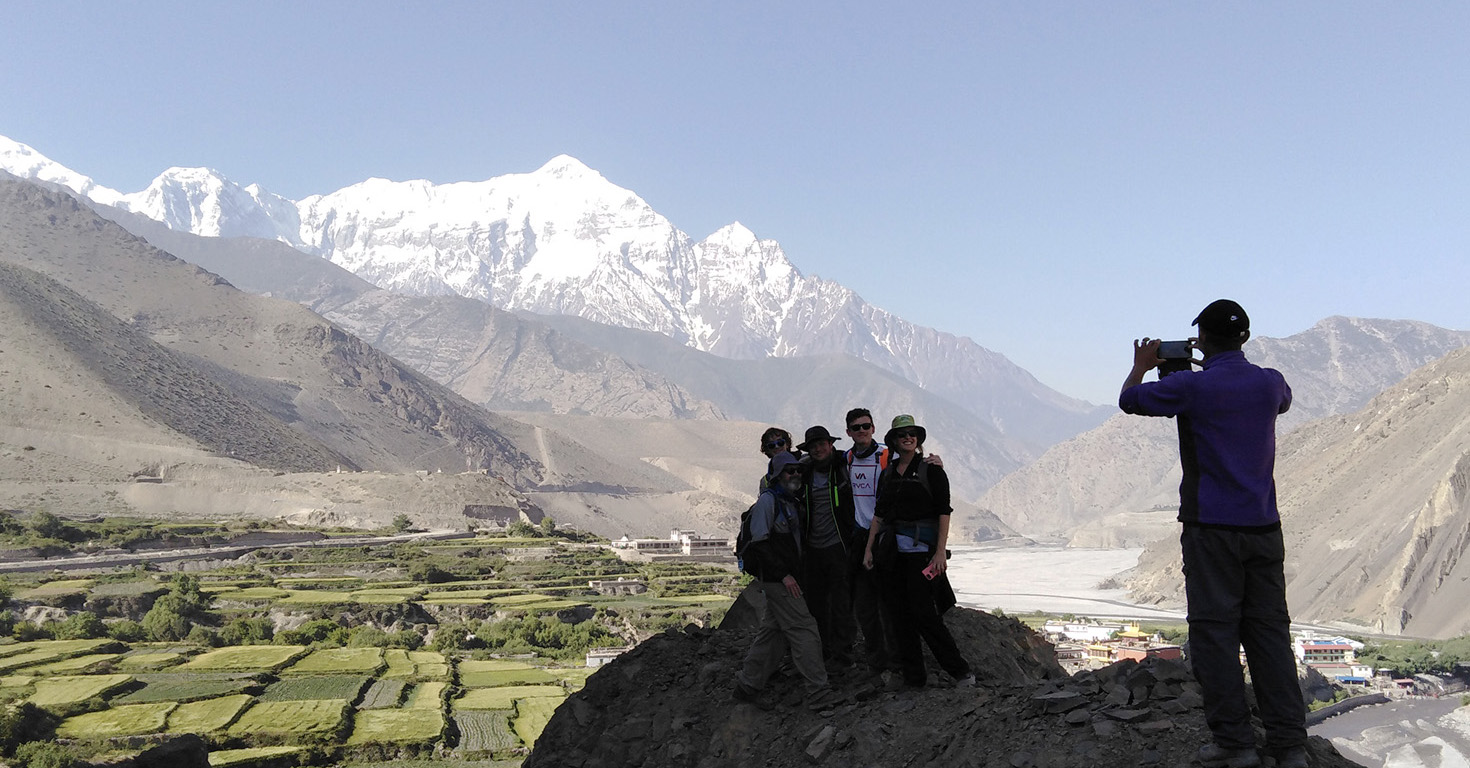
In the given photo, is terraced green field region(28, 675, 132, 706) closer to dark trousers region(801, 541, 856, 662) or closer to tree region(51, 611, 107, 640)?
tree region(51, 611, 107, 640)

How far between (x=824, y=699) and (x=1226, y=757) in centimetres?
363

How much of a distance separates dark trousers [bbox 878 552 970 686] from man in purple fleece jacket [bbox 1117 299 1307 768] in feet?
8.78

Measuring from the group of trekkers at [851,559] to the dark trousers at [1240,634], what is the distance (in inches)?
101

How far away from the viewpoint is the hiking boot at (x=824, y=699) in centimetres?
858

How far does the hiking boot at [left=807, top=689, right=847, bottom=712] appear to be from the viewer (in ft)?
28.1

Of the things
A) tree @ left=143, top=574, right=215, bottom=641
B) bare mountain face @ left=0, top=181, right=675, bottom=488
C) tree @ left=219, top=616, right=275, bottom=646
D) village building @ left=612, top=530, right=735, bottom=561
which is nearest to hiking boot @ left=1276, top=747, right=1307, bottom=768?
tree @ left=219, top=616, right=275, bottom=646

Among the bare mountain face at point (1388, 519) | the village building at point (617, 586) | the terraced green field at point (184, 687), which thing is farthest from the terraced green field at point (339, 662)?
the bare mountain face at point (1388, 519)

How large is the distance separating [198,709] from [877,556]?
1208 inches

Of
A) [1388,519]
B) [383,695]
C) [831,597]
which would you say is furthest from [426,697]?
[1388,519]

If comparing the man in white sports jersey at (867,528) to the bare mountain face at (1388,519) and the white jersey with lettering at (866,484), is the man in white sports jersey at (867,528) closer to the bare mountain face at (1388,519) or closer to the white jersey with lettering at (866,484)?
the white jersey with lettering at (866,484)

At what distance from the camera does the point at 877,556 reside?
Result: 8555 millimetres

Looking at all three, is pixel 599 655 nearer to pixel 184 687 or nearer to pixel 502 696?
pixel 502 696

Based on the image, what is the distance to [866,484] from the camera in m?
9.03

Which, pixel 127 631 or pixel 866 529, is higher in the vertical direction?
pixel 866 529
